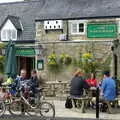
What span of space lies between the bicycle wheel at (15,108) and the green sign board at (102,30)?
13.7m

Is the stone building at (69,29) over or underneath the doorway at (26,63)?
over

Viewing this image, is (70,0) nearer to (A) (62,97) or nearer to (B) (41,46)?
(B) (41,46)

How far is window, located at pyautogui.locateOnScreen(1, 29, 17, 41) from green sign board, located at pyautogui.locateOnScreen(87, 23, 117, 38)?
6718mm

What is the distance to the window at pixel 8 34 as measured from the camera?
3347 centimetres

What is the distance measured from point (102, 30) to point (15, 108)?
45.5 feet

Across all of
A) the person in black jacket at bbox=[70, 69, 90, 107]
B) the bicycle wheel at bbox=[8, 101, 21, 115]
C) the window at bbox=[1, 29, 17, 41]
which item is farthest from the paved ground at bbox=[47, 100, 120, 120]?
the window at bbox=[1, 29, 17, 41]

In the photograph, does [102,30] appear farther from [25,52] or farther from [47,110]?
[47,110]

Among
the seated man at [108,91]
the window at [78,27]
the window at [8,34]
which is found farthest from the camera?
the window at [8,34]

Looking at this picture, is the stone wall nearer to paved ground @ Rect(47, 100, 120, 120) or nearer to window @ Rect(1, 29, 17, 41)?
window @ Rect(1, 29, 17, 41)

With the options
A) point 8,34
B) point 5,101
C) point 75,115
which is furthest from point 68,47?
point 5,101

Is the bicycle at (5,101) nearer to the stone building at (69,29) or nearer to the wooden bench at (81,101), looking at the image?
→ the wooden bench at (81,101)

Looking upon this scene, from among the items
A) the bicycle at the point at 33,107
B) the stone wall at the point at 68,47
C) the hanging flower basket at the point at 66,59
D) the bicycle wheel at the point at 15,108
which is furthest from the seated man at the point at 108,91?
the hanging flower basket at the point at 66,59

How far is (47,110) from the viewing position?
50.0 feet

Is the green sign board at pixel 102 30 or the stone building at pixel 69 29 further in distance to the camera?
the stone building at pixel 69 29
